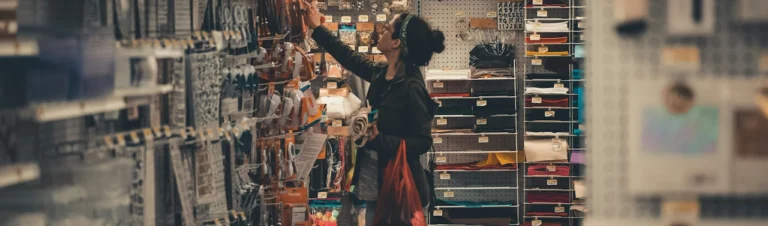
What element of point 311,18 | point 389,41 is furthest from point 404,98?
point 311,18

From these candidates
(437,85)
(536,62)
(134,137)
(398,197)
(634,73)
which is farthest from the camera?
(437,85)

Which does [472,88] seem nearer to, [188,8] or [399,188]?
[399,188]

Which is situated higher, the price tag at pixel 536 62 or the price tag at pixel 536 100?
the price tag at pixel 536 62

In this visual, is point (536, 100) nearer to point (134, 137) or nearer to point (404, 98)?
point (404, 98)

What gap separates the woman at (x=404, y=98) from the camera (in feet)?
15.5

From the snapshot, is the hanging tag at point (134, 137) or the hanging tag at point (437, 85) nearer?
the hanging tag at point (134, 137)

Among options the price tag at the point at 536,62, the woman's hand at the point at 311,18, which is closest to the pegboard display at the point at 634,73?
the woman's hand at the point at 311,18

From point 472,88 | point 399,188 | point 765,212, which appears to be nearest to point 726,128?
point 765,212

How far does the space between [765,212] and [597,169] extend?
37 centimetres

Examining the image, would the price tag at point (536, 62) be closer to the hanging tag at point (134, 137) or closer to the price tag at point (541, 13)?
the price tag at point (541, 13)

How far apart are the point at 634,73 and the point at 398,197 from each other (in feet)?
8.78

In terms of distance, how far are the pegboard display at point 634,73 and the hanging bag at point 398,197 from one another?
8.43 feet

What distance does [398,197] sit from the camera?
4.66 meters

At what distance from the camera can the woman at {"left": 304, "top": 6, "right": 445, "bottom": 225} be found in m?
4.72
